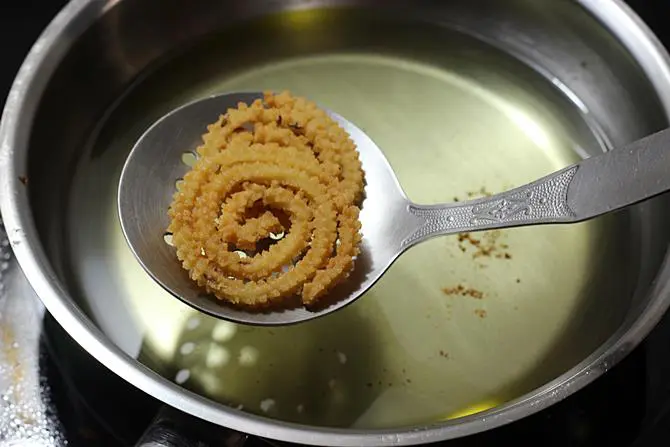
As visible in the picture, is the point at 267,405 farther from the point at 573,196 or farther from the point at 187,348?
the point at 573,196

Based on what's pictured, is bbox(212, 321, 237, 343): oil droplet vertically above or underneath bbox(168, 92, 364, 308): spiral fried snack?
underneath

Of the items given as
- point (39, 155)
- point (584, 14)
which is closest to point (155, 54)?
point (39, 155)

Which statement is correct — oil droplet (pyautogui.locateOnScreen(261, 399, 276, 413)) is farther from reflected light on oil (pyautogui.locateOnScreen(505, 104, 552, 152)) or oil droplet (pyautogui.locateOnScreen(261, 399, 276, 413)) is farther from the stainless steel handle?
reflected light on oil (pyautogui.locateOnScreen(505, 104, 552, 152))

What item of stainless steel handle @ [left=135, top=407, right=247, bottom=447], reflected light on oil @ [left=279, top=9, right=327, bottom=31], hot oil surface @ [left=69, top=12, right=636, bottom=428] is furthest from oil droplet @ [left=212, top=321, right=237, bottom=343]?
reflected light on oil @ [left=279, top=9, right=327, bottom=31]

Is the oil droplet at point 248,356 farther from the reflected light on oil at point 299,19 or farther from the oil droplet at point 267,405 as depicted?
the reflected light on oil at point 299,19

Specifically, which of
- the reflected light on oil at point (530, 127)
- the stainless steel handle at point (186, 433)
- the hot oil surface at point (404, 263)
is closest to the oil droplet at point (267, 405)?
the hot oil surface at point (404, 263)

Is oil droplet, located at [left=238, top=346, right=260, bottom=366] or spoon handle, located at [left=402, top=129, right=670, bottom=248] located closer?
spoon handle, located at [left=402, top=129, right=670, bottom=248]

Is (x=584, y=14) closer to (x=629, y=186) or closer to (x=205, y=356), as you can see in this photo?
(x=629, y=186)

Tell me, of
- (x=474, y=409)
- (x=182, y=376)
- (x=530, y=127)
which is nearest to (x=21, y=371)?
(x=182, y=376)
